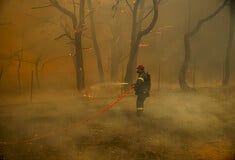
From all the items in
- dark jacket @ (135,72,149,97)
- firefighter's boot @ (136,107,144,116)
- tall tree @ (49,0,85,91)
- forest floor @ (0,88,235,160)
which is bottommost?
forest floor @ (0,88,235,160)

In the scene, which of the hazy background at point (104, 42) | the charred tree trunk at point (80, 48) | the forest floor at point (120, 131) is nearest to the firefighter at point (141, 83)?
the forest floor at point (120, 131)

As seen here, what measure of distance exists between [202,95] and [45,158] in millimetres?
10582

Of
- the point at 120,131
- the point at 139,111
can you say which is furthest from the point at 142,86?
the point at 120,131

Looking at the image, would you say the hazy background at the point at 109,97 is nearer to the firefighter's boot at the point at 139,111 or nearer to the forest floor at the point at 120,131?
the forest floor at the point at 120,131

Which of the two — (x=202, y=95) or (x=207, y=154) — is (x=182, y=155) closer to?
(x=207, y=154)

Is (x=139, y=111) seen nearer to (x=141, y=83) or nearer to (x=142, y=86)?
(x=142, y=86)

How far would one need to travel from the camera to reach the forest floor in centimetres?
712

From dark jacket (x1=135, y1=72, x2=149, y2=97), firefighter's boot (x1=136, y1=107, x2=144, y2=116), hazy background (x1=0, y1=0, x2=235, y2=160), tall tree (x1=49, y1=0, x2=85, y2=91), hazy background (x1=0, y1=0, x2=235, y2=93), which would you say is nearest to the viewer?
hazy background (x1=0, y1=0, x2=235, y2=160)

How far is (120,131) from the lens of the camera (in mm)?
8859

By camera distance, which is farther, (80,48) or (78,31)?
(80,48)

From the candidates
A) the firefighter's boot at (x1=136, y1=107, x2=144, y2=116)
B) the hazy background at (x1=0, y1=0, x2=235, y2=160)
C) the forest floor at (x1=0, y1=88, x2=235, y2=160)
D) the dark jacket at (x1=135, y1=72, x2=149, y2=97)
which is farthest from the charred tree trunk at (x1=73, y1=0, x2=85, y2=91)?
the dark jacket at (x1=135, y1=72, x2=149, y2=97)

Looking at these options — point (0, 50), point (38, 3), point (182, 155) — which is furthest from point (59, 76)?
point (182, 155)

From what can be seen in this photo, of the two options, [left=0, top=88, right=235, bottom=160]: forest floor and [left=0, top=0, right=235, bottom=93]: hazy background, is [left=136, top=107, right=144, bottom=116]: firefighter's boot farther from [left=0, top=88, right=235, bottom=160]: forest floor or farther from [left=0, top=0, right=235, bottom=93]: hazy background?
[left=0, top=0, right=235, bottom=93]: hazy background

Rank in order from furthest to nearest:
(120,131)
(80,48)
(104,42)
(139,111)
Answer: (104,42) < (80,48) < (139,111) < (120,131)
